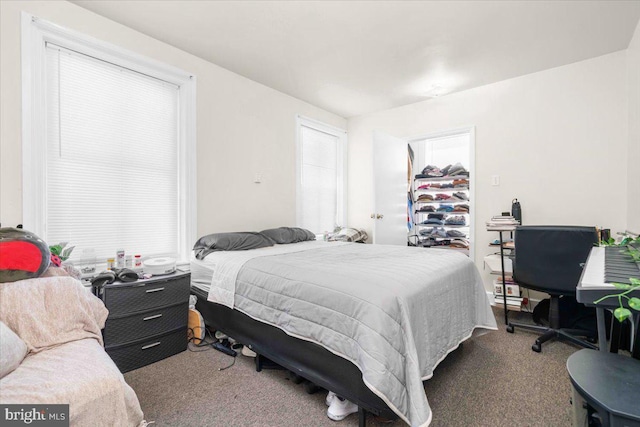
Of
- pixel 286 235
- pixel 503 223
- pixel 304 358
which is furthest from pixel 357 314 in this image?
pixel 503 223

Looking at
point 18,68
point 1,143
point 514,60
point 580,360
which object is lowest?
point 580,360

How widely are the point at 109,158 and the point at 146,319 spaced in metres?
1.36

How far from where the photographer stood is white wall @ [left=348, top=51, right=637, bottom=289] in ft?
9.30

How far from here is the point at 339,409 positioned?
1540mm

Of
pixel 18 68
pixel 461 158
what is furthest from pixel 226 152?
pixel 461 158

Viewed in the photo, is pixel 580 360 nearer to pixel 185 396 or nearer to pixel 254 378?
pixel 254 378

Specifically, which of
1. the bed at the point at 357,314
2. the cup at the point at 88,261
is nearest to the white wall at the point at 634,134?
the bed at the point at 357,314

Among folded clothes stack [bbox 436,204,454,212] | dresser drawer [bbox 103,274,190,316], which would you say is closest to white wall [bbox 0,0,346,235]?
dresser drawer [bbox 103,274,190,316]

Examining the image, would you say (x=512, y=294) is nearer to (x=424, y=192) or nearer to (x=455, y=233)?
(x=455, y=233)

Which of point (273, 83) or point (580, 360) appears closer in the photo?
point (580, 360)

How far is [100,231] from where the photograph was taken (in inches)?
92.7

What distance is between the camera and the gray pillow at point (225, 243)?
261 cm

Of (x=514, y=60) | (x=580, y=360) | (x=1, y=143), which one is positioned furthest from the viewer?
(x=514, y=60)

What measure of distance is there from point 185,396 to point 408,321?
1.42m
